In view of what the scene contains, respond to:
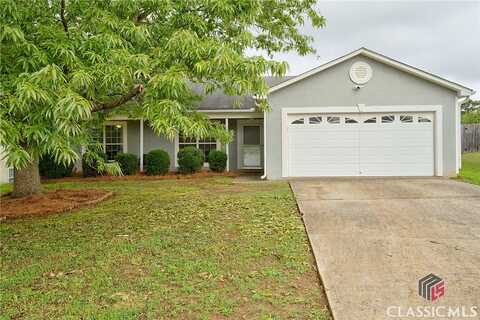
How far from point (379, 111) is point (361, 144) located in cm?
125

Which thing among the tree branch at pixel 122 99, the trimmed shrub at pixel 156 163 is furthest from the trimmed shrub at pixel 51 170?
the tree branch at pixel 122 99

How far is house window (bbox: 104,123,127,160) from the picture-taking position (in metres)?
16.0

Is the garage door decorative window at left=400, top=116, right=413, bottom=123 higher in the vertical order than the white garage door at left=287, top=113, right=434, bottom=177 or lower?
A: higher

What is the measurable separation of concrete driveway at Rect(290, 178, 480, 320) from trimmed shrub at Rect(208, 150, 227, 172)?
6021 millimetres

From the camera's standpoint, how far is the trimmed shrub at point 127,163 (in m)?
14.6

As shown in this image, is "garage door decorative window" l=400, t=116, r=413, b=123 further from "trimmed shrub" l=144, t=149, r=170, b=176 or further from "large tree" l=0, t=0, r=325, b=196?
"trimmed shrub" l=144, t=149, r=170, b=176

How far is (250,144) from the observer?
52.8ft

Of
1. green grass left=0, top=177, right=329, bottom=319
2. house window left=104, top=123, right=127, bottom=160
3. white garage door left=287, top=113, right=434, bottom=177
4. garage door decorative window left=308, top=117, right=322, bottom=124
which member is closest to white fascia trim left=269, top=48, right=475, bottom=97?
white garage door left=287, top=113, right=434, bottom=177

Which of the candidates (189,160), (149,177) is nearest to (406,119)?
(189,160)

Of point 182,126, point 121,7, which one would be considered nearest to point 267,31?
point 121,7

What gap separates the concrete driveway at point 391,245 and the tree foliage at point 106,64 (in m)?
2.40

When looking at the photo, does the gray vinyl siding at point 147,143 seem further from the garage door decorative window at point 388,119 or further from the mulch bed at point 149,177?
the garage door decorative window at point 388,119

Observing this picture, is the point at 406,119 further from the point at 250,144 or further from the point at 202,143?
the point at 202,143

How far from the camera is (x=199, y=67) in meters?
4.47
